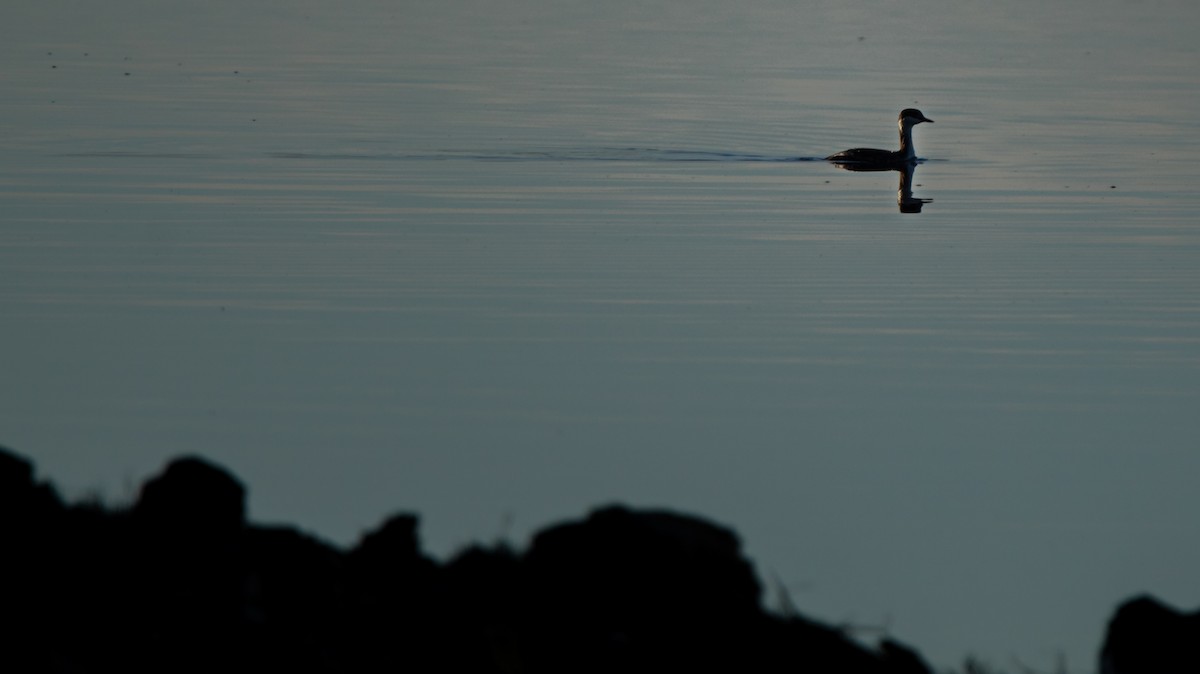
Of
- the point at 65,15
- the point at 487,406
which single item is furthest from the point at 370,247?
the point at 65,15

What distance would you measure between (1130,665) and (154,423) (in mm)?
4611

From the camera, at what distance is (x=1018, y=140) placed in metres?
21.7

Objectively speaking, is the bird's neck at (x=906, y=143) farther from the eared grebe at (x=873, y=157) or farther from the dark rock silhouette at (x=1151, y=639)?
the dark rock silhouette at (x=1151, y=639)

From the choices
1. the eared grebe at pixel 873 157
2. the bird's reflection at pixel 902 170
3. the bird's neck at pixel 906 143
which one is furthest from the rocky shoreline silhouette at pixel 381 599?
the bird's neck at pixel 906 143

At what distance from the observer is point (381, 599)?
6.33m

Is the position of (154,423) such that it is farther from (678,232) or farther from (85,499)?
(678,232)

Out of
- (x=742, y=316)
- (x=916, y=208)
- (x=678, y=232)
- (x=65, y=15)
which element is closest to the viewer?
(x=742, y=316)

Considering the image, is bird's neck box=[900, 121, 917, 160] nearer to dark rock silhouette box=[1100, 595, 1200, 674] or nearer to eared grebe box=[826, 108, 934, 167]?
eared grebe box=[826, 108, 934, 167]

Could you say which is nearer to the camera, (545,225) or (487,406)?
(487,406)

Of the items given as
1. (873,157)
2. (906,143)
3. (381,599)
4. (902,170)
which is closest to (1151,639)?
(381,599)

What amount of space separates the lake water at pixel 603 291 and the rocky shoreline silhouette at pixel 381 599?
0.96 metres

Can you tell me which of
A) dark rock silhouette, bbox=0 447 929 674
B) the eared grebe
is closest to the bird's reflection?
the eared grebe

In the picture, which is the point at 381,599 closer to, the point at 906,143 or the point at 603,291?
the point at 603,291

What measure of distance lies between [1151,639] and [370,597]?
2158mm
